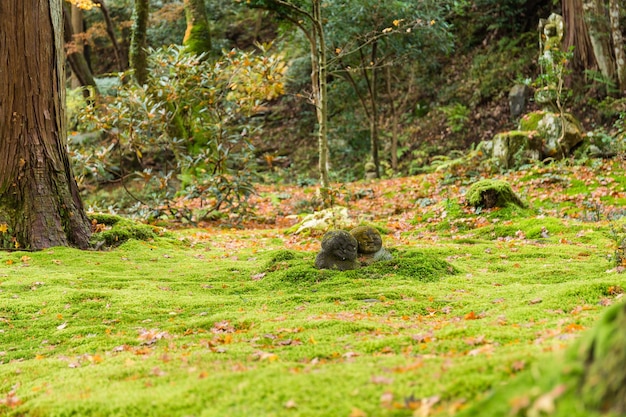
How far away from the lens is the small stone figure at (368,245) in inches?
242

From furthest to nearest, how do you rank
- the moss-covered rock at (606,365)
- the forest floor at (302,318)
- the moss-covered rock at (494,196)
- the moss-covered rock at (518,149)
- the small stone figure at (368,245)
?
the moss-covered rock at (518,149) < the moss-covered rock at (494,196) < the small stone figure at (368,245) < the forest floor at (302,318) < the moss-covered rock at (606,365)

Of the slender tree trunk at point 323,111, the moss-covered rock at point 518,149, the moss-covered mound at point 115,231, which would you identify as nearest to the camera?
the moss-covered mound at point 115,231

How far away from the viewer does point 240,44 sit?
23203 mm

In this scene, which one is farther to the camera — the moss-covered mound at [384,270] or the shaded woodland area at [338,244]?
the moss-covered mound at [384,270]

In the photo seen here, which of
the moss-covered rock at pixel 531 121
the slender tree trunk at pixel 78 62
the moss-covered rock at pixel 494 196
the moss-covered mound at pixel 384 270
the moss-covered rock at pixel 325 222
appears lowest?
the moss-covered mound at pixel 384 270

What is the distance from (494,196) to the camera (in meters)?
9.08

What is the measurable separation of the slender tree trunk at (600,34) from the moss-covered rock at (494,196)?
6595mm

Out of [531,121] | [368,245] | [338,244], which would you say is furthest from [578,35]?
[338,244]

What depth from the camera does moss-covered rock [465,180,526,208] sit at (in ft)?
29.7

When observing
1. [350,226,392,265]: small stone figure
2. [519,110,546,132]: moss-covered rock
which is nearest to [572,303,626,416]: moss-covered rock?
[350,226,392,265]: small stone figure

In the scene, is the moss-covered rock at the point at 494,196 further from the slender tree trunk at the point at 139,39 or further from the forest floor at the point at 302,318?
the slender tree trunk at the point at 139,39

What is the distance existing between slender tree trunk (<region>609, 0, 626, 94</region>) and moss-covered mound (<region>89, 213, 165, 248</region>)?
11033 mm

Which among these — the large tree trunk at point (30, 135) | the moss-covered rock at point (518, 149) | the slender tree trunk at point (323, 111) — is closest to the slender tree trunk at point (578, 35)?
the moss-covered rock at point (518, 149)

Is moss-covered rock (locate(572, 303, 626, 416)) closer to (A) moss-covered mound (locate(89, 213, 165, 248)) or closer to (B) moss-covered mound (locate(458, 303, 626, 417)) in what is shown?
(B) moss-covered mound (locate(458, 303, 626, 417))
